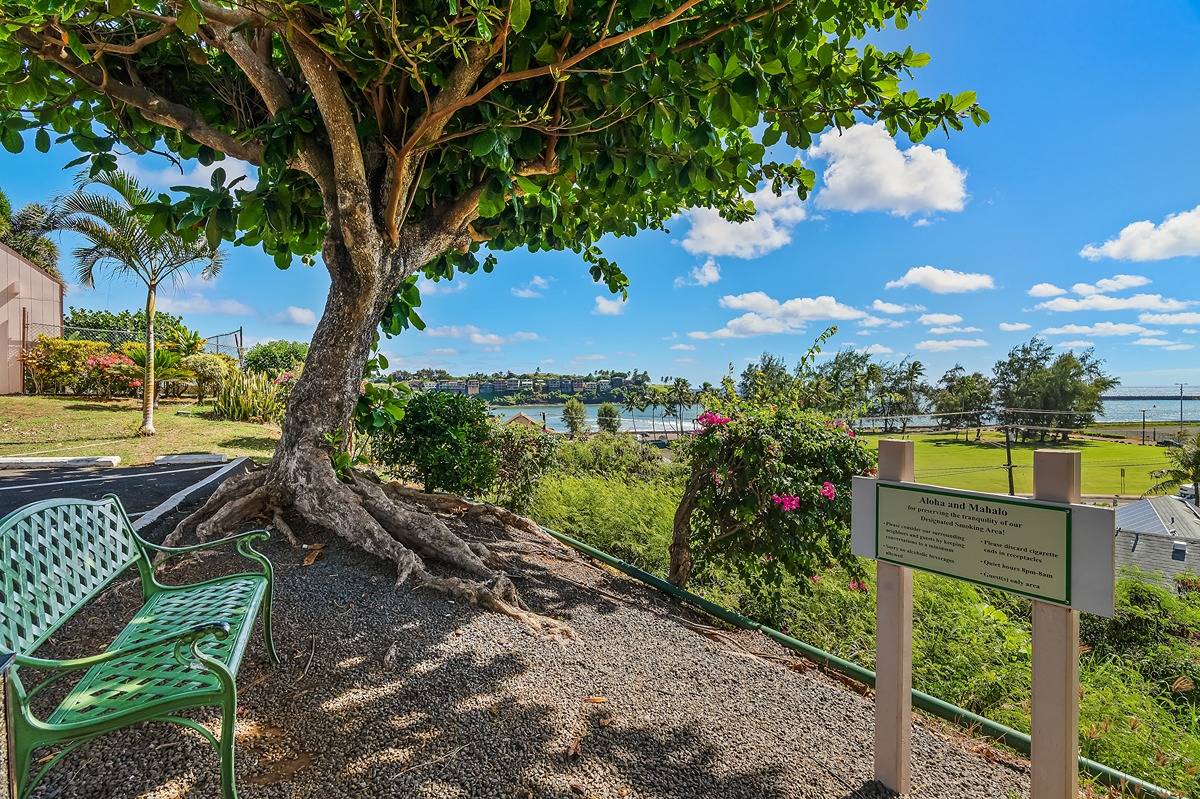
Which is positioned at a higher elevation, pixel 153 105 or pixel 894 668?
pixel 153 105

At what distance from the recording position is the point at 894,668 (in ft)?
7.13

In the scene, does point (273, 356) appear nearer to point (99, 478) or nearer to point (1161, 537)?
point (99, 478)

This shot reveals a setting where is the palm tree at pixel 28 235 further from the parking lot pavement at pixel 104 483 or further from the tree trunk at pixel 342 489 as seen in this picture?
the tree trunk at pixel 342 489

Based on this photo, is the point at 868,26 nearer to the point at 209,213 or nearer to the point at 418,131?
the point at 418,131

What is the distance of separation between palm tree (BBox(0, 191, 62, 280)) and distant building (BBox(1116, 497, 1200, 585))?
115 feet

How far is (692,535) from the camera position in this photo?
4996 mm

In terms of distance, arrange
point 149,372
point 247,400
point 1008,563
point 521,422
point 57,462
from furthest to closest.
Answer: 1. point 247,400
2. point 149,372
3. point 57,462
4. point 521,422
5. point 1008,563

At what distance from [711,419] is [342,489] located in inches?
119

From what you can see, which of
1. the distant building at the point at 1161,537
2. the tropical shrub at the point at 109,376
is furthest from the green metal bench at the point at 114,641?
the tropical shrub at the point at 109,376

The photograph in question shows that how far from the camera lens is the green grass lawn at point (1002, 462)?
Answer: 134 feet

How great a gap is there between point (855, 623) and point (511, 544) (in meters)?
3.14

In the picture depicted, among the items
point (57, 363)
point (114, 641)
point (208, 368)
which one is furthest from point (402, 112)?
point (57, 363)

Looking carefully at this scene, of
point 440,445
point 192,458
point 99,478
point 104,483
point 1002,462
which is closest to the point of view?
point 440,445

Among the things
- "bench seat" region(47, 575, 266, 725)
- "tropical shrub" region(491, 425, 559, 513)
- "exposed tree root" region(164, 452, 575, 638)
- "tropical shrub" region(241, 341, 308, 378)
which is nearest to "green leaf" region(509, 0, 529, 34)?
"bench seat" region(47, 575, 266, 725)
